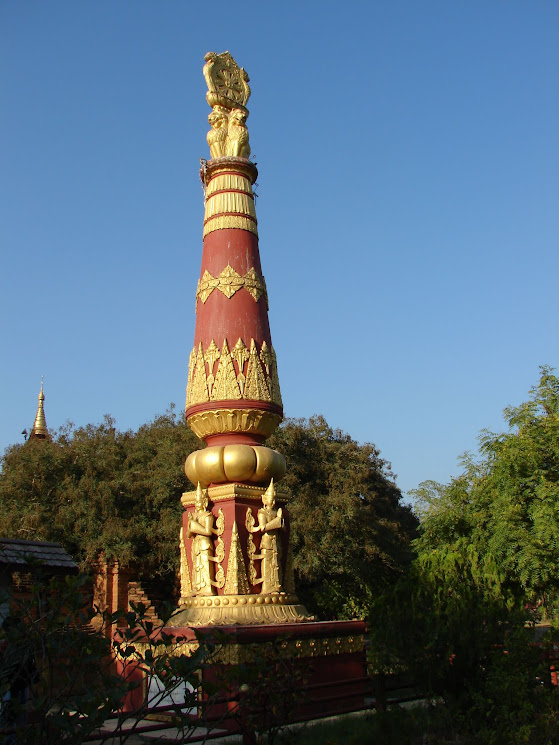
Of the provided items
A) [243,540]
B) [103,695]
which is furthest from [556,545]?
[103,695]

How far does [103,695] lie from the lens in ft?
11.5

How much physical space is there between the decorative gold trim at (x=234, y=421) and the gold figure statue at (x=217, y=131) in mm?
4237

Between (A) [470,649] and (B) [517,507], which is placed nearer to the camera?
(A) [470,649]

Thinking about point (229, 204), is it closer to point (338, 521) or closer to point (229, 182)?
point (229, 182)

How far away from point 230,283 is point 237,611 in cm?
466

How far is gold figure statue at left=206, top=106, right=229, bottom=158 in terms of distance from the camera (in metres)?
11.5

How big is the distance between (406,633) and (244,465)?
3.45 m

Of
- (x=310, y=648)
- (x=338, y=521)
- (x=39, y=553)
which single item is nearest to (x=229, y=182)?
(x=39, y=553)

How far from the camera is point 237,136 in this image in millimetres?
11453

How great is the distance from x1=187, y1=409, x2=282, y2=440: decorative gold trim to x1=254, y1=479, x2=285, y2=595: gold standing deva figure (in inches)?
38.8

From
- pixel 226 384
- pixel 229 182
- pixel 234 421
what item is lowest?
pixel 234 421

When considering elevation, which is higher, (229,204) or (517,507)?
(229,204)

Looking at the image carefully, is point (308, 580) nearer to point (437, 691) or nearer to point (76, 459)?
point (76, 459)

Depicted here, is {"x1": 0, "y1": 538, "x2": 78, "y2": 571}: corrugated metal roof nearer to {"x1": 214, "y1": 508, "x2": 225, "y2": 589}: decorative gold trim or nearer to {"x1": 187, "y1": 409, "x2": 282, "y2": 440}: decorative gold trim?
{"x1": 214, "y1": 508, "x2": 225, "y2": 589}: decorative gold trim
